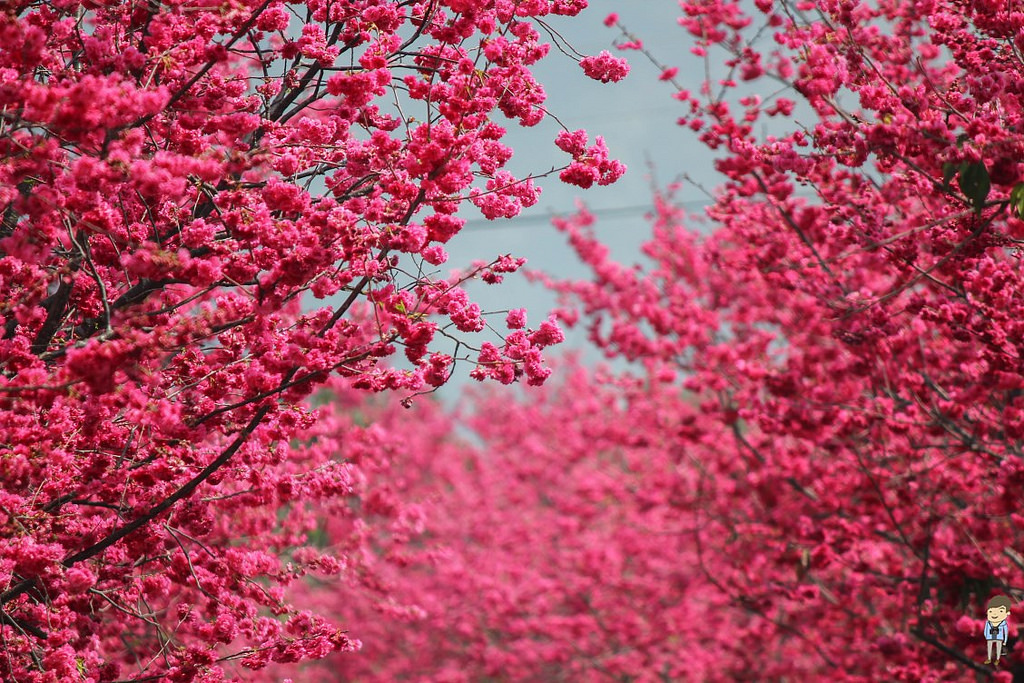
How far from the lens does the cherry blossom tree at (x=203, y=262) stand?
12.2ft

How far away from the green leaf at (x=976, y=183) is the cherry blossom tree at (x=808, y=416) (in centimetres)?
1

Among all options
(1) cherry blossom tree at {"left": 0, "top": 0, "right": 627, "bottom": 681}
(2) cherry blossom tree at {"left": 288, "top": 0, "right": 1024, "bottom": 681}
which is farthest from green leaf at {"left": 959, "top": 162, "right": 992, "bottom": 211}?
(1) cherry blossom tree at {"left": 0, "top": 0, "right": 627, "bottom": 681}

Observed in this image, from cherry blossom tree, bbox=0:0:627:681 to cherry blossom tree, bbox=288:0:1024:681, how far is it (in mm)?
1807

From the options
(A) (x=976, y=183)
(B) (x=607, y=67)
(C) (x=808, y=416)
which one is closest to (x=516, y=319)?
(B) (x=607, y=67)

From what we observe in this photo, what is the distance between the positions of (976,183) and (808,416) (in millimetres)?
3443

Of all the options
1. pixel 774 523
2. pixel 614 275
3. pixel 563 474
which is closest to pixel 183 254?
pixel 774 523

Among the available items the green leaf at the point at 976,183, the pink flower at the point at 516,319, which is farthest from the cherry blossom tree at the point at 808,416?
the pink flower at the point at 516,319

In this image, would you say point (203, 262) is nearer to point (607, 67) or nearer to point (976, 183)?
point (607, 67)

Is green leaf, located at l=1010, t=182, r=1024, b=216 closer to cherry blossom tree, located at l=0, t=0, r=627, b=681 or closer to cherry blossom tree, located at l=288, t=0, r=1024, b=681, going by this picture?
cherry blossom tree, located at l=288, t=0, r=1024, b=681

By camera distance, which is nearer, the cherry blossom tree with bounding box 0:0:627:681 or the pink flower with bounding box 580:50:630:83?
the cherry blossom tree with bounding box 0:0:627:681

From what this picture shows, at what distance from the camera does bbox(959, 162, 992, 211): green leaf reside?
4.02 m

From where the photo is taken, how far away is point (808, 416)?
7.21m

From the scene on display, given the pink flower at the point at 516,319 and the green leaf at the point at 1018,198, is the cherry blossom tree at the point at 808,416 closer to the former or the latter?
the green leaf at the point at 1018,198

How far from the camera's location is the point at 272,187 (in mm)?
4043
